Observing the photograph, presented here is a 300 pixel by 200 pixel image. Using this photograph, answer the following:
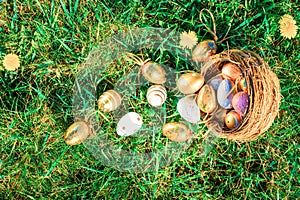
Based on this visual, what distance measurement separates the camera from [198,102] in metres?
1.78

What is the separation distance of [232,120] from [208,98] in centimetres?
15

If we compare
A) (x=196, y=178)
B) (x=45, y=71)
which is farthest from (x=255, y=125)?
(x=45, y=71)

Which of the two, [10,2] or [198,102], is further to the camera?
[10,2]

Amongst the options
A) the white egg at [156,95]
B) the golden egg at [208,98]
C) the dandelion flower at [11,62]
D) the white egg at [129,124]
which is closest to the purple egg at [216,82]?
the golden egg at [208,98]

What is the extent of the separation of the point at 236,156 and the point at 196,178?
0.80 ft

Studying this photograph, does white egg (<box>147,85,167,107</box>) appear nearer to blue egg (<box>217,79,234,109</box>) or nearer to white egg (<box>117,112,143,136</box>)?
white egg (<box>117,112,143,136</box>)

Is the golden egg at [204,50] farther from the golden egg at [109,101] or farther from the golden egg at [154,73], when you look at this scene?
the golden egg at [109,101]

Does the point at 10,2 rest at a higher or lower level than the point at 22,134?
higher

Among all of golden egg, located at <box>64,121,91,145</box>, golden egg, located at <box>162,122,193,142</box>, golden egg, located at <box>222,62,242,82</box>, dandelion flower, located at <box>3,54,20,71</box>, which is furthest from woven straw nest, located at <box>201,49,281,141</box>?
dandelion flower, located at <box>3,54,20,71</box>

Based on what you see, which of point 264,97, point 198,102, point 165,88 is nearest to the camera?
point 264,97

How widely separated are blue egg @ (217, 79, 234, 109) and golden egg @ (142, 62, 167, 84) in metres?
0.31

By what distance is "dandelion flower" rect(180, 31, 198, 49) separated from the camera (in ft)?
6.31

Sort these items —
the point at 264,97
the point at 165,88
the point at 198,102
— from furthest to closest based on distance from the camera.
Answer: the point at 165,88 < the point at 198,102 < the point at 264,97

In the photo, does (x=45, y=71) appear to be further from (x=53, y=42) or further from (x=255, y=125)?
(x=255, y=125)
